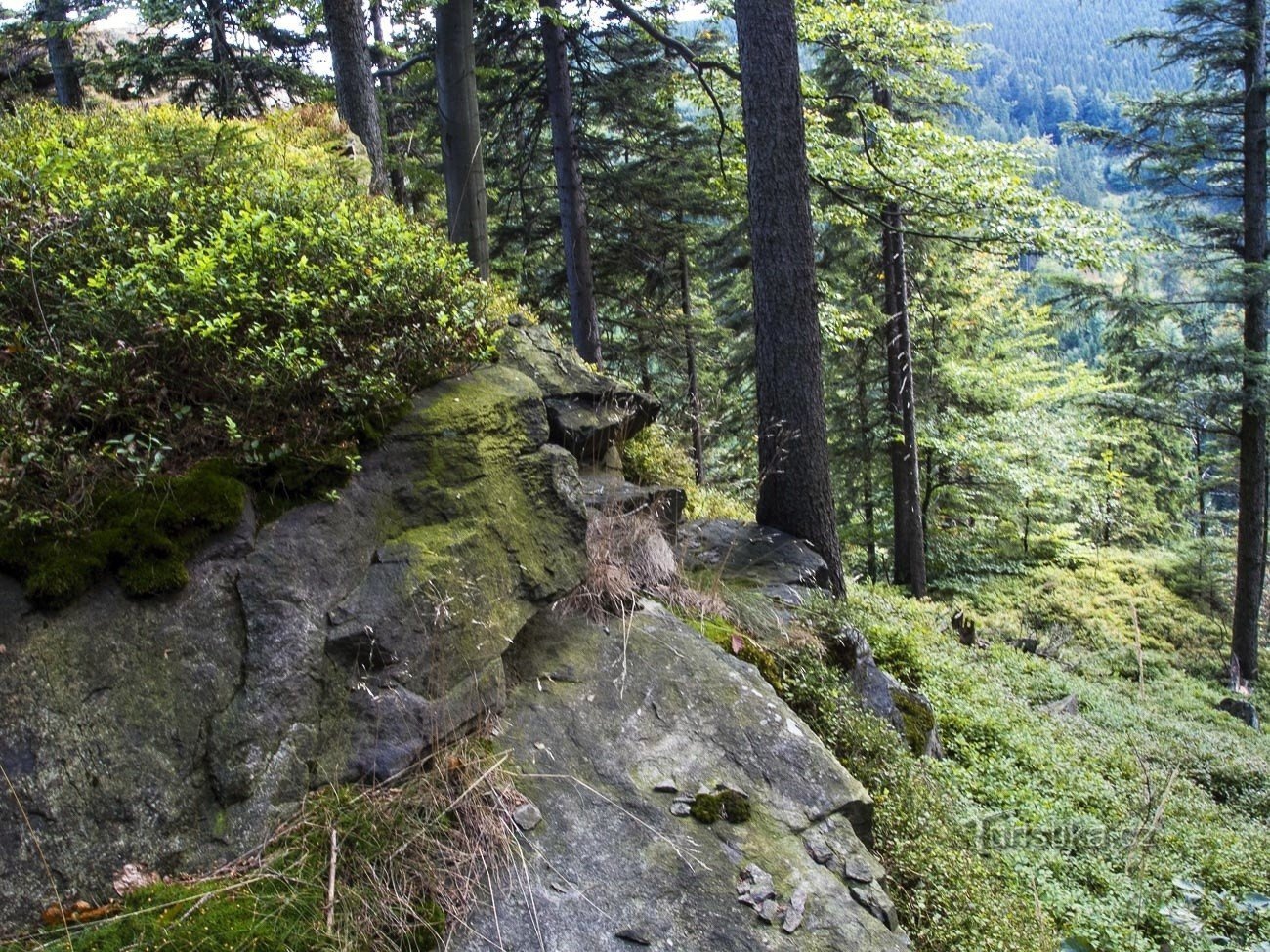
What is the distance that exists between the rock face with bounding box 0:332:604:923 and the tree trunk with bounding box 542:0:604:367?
841 centimetres

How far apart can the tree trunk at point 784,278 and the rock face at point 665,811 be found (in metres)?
2.70

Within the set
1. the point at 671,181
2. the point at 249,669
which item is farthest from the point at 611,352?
the point at 249,669

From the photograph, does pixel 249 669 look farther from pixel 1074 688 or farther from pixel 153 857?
pixel 1074 688

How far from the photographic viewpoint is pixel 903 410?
1574cm

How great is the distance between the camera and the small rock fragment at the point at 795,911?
10.5 feet

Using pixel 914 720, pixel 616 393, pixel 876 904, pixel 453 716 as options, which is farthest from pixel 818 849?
pixel 616 393

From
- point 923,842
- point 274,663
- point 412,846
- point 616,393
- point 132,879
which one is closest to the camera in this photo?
point 132,879

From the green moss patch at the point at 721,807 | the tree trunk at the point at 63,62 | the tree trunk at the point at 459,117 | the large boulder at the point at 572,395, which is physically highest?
the tree trunk at the point at 63,62

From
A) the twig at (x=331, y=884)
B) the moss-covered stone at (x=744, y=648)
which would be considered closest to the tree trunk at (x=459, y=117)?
the moss-covered stone at (x=744, y=648)

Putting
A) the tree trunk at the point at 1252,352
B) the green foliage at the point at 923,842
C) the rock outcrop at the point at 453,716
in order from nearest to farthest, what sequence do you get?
the rock outcrop at the point at 453,716 < the green foliage at the point at 923,842 < the tree trunk at the point at 1252,352

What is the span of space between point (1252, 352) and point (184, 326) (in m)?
16.8

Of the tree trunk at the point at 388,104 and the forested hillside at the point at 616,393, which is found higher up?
the tree trunk at the point at 388,104

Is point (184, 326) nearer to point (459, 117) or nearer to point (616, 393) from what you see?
point (616, 393)

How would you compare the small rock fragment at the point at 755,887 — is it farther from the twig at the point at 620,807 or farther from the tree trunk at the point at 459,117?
the tree trunk at the point at 459,117
